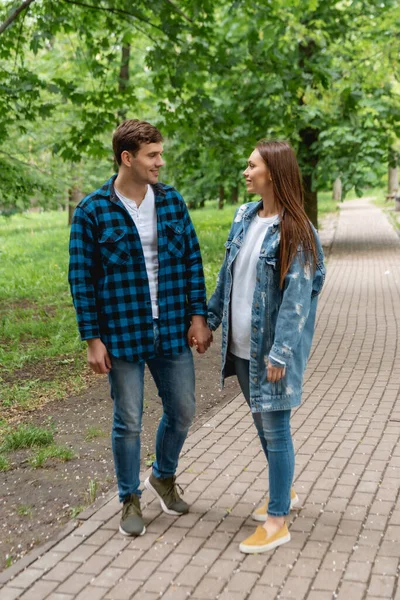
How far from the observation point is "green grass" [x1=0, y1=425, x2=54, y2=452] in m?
5.66

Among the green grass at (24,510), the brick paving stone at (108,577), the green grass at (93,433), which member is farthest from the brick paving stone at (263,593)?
the green grass at (93,433)

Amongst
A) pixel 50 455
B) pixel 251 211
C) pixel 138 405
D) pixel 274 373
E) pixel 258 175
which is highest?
pixel 258 175

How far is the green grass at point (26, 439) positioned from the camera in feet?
18.6

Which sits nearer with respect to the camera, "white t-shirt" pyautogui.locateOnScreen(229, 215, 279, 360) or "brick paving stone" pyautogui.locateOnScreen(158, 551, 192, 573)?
"brick paving stone" pyautogui.locateOnScreen(158, 551, 192, 573)

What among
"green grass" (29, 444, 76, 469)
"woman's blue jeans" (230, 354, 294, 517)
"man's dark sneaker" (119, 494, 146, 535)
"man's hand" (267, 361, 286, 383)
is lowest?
"green grass" (29, 444, 76, 469)

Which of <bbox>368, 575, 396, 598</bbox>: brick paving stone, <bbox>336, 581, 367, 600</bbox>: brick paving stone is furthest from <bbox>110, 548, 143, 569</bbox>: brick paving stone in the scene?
<bbox>368, 575, 396, 598</bbox>: brick paving stone

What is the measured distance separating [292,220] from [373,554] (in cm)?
160

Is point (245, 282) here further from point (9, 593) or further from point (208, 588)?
point (9, 593)

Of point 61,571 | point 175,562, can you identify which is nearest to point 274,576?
point 175,562

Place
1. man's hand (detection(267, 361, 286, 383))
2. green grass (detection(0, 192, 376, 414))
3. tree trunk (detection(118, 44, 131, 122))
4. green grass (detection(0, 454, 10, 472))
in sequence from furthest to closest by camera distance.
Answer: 1. tree trunk (detection(118, 44, 131, 122))
2. green grass (detection(0, 192, 376, 414))
3. green grass (detection(0, 454, 10, 472))
4. man's hand (detection(267, 361, 286, 383))

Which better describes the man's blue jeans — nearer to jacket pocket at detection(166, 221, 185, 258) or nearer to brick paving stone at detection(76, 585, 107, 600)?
jacket pocket at detection(166, 221, 185, 258)

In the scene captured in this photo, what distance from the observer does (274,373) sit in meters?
3.73

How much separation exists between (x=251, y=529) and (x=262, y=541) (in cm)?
27

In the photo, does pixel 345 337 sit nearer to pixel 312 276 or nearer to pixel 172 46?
pixel 172 46
